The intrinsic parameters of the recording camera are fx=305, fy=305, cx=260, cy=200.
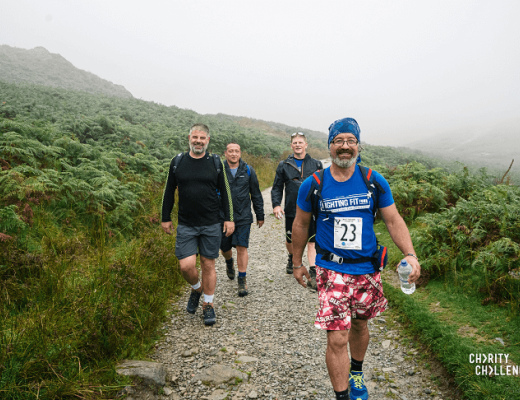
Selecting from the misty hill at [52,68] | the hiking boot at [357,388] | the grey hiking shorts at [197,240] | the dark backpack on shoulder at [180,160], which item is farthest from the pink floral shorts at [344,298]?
the misty hill at [52,68]

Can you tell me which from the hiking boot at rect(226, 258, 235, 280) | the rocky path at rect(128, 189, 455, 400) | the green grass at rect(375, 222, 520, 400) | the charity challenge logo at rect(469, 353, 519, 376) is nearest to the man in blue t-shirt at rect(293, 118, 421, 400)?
the rocky path at rect(128, 189, 455, 400)

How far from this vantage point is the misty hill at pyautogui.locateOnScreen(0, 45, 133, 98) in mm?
38844

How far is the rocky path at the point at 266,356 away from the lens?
9.75 feet

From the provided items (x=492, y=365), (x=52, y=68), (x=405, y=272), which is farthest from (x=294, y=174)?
(x=52, y=68)

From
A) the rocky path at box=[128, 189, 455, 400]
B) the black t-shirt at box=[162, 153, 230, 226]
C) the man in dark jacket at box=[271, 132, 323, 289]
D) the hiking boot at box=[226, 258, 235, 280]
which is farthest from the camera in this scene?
the hiking boot at box=[226, 258, 235, 280]

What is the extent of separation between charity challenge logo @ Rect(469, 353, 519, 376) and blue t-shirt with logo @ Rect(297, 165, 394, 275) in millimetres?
1465

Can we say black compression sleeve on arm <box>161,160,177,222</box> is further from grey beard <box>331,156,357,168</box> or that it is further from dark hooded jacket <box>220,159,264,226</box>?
grey beard <box>331,156,357,168</box>

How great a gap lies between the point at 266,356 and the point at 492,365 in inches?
87.1

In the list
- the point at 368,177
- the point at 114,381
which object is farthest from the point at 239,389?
the point at 368,177

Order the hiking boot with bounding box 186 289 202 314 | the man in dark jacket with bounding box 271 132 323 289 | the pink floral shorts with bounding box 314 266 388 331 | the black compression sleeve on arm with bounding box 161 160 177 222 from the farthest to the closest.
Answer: the man in dark jacket with bounding box 271 132 323 289, the hiking boot with bounding box 186 289 202 314, the black compression sleeve on arm with bounding box 161 160 177 222, the pink floral shorts with bounding box 314 266 388 331

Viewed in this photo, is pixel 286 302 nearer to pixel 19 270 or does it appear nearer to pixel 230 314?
pixel 230 314

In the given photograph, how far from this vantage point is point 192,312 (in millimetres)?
4426

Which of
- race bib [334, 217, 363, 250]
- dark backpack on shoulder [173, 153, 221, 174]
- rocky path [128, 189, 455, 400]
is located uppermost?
dark backpack on shoulder [173, 153, 221, 174]

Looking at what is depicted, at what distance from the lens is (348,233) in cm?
254
